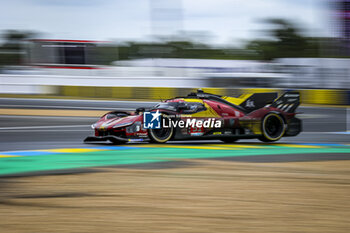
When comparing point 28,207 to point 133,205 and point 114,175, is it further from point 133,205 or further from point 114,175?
point 114,175

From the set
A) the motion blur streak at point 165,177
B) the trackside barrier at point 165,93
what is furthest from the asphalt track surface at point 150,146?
the trackside barrier at point 165,93

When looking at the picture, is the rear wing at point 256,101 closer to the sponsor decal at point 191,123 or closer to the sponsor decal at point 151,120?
the sponsor decal at point 191,123

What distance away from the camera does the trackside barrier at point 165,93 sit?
23.4 m

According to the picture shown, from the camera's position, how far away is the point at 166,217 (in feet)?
14.7

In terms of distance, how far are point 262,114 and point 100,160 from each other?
423 cm

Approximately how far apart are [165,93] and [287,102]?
46.1 feet

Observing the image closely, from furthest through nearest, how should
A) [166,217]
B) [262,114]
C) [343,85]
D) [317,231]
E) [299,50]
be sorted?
[299,50] → [343,85] → [262,114] → [166,217] → [317,231]

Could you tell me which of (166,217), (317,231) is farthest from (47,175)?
(317,231)

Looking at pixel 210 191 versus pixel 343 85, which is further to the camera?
pixel 343 85

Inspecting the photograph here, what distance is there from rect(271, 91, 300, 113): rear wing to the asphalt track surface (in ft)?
2.68

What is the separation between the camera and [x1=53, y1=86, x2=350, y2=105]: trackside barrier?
23391 millimetres

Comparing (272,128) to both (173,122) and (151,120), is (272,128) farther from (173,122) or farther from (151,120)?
(151,120)

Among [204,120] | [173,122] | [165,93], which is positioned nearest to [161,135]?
[173,122]

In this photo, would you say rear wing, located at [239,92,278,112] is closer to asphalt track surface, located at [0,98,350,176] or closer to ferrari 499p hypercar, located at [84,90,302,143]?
ferrari 499p hypercar, located at [84,90,302,143]
